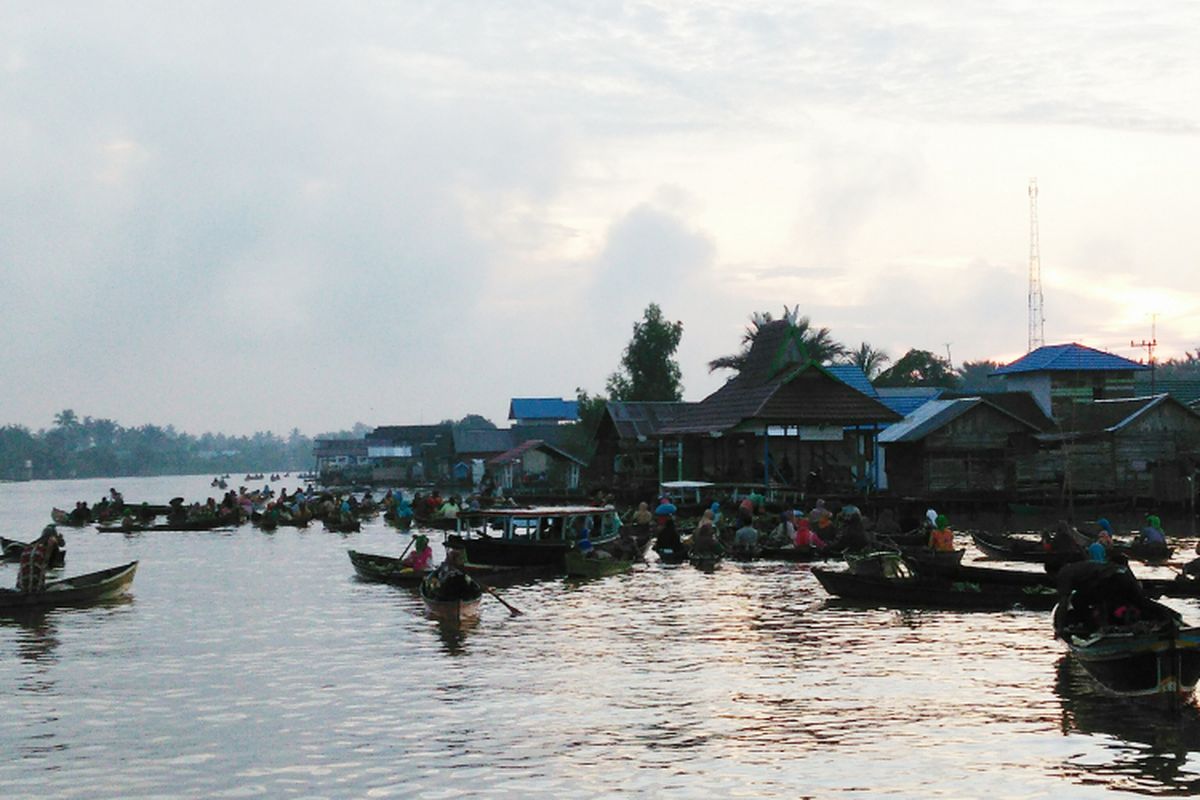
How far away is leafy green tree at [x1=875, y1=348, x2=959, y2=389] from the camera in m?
90.8

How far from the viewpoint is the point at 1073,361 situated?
209 feet

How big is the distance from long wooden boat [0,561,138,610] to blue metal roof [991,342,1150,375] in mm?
46934

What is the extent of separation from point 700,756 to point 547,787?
2.04 m

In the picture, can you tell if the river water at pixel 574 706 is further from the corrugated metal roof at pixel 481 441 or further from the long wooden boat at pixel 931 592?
the corrugated metal roof at pixel 481 441

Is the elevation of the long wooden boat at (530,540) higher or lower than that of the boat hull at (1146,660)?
higher

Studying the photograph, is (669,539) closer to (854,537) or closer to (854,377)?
(854,537)

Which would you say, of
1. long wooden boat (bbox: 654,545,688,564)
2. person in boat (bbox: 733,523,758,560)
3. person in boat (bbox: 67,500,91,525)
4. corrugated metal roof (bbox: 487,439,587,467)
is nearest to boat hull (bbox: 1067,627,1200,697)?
person in boat (bbox: 733,523,758,560)

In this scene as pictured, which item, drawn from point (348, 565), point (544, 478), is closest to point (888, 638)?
point (348, 565)

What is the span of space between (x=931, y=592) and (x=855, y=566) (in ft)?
9.47

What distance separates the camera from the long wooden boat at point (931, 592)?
2470cm

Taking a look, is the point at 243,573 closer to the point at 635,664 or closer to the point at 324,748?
the point at 635,664

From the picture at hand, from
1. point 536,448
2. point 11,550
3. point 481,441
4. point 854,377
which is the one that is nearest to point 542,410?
point 481,441

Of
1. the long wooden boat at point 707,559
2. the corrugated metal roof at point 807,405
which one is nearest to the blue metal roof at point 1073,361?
the corrugated metal roof at point 807,405

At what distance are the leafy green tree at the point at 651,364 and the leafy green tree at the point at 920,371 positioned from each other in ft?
50.0
